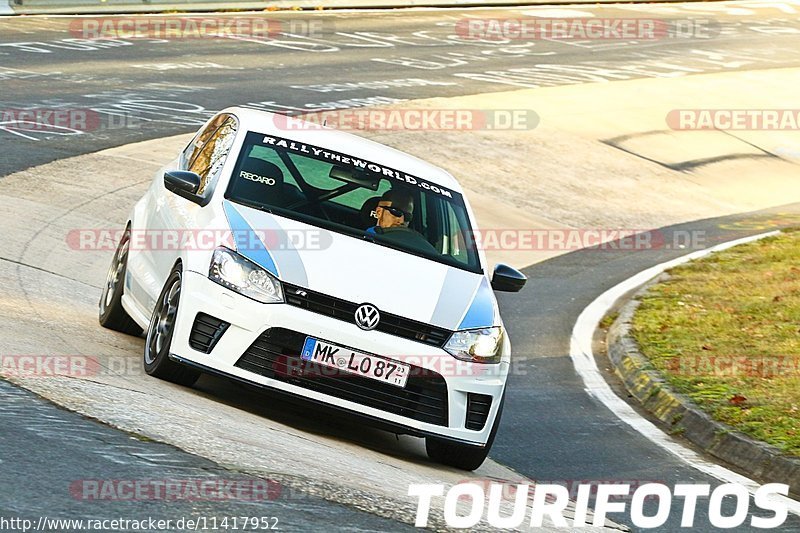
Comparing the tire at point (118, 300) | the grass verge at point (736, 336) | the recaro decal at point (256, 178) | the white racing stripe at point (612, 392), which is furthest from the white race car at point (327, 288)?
the grass verge at point (736, 336)

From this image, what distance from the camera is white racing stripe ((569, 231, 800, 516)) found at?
8991 millimetres

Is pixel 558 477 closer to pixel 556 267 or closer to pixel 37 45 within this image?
pixel 556 267

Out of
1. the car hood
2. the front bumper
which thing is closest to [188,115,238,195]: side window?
the car hood

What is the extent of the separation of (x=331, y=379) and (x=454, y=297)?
0.96 metres

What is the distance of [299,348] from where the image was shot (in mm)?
7543

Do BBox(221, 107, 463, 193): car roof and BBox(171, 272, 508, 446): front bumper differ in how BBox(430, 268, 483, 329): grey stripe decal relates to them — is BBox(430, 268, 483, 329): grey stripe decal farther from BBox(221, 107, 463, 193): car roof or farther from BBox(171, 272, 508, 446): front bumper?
BBox(221, 107, 463, 193): car roof

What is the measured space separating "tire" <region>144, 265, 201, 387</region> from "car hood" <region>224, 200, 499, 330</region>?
1.59ft

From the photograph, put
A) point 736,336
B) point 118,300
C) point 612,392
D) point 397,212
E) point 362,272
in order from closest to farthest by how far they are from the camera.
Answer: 1. point 362,272
2. point 397,212
3. point 118,300
4. point 612,392
5. point 736,336

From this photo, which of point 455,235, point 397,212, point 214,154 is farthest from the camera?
point 214,154

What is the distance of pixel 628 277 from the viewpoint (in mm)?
16219

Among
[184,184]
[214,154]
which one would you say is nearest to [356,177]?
[214,154]

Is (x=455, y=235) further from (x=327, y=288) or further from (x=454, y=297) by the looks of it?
(x=327, y=288)

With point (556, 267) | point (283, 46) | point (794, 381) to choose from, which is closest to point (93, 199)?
point (556, 267)

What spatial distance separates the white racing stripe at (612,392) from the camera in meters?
8.99
